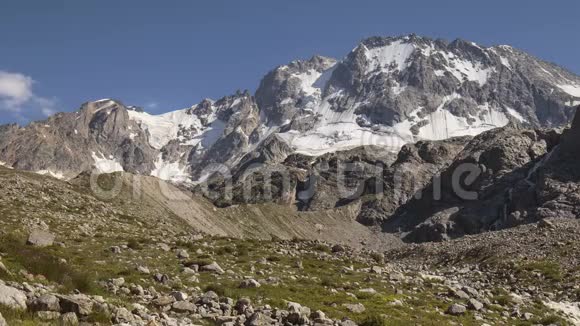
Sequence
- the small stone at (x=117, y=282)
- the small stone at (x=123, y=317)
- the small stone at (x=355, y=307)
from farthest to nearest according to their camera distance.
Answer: the small stone at (x=355, y=307)
the small stone at (x=117, y=282)
the small stone at (x=123, y=317)

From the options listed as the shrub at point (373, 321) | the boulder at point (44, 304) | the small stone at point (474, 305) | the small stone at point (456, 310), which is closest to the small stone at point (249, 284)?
the shrub at point (373, 321)

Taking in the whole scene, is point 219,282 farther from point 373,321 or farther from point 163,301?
point 373,321

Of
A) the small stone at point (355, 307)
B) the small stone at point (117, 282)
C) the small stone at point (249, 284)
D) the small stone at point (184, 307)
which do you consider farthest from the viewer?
the small stone at point (249, 284)

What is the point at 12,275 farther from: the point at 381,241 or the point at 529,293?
the point at 381,241

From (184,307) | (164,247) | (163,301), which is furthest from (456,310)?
(164,247)

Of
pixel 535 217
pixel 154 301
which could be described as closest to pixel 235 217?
pixel 535 217

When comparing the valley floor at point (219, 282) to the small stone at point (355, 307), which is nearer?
the valley floor at point (219, 282)

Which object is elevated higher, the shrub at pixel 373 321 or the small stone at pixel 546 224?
the small stone at pixel 546 224

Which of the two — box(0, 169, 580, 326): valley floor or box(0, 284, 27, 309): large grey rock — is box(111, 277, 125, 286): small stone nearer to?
box(0, 169, 580, 326): valley floor

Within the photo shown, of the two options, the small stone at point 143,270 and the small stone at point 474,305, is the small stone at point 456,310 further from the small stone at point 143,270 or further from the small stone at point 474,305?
the small stone at point 143,270

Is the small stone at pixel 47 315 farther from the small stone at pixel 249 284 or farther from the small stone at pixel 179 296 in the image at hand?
the small stone at pixel 249 284

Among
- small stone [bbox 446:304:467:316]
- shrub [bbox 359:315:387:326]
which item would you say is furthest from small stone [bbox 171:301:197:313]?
small stone [bbox 446:304:467:316]

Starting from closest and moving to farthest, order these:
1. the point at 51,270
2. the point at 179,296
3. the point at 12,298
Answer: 1. the point at 12,298
2. the point at 51,270
3. the point at 179,296

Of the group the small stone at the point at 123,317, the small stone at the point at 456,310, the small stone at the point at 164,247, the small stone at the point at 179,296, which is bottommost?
the small stone at the point at 456,310
